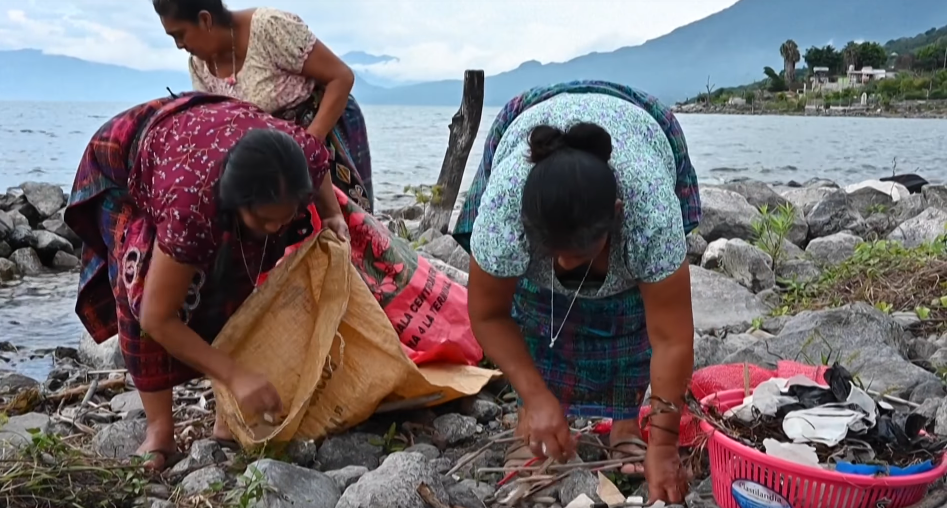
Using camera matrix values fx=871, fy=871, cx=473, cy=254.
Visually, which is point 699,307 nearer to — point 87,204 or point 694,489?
point 694,489

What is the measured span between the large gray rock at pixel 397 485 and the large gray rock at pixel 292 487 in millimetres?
71

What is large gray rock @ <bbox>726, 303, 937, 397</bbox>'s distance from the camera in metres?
2.83

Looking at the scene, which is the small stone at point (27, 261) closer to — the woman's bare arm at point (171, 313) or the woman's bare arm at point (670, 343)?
the woman's bare arm at point (171, 313)

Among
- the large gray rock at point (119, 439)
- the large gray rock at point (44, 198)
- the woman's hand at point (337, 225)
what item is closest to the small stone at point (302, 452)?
the large gray rock at point (119, 439)

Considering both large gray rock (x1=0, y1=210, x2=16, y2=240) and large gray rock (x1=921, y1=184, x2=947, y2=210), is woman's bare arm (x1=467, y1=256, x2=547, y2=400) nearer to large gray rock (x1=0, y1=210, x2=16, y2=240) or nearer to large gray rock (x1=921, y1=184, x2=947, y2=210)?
large gray rock (x1=921, y1=184, x2=947, y2=210)

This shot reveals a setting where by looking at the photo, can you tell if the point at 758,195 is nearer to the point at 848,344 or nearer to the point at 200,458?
the point at 848,344

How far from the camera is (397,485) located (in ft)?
6.46

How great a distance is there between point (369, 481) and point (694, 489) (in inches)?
32.3

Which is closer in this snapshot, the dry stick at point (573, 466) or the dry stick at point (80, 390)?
the dry stick at point (573, 466)

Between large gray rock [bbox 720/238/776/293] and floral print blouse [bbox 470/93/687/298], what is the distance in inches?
118

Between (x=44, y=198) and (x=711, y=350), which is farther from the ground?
(x=711, y=350)

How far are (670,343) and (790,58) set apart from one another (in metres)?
58.2

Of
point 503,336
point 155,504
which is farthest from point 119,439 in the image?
point 503,336

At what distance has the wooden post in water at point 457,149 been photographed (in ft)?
21.5
